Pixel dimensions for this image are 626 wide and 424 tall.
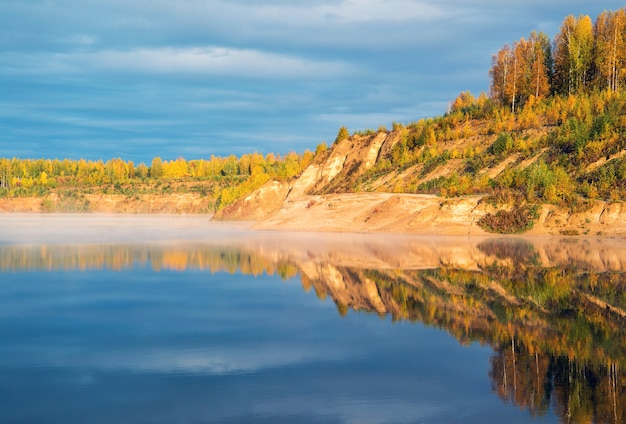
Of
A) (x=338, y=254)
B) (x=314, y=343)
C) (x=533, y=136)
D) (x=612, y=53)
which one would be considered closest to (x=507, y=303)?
(x=314, y=343)

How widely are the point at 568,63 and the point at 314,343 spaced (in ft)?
282

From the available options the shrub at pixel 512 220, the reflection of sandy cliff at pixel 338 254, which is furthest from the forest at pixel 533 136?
the reflection of sandy cliff at pixel 338 254

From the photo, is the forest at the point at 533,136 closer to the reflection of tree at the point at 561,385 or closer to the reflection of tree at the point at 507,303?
the reflection of tree at the point at 507,303

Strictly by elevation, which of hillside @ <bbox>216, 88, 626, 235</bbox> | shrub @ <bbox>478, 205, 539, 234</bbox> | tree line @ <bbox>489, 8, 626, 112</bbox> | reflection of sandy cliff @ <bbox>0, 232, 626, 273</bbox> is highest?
tree line @ <bbox>489, 8, 626, 112</bbox>

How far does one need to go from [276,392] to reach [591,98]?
78.2m

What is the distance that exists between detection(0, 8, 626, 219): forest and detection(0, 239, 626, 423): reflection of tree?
20.3 metres

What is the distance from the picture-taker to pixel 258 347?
16656 millimetres

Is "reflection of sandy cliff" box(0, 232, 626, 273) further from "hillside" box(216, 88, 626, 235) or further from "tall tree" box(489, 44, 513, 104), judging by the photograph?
"tall tree" box(489, 44, 513, 104)

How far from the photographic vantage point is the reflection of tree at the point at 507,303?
1295cm

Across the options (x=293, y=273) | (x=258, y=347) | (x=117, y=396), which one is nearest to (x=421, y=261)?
(x=293, y=273)

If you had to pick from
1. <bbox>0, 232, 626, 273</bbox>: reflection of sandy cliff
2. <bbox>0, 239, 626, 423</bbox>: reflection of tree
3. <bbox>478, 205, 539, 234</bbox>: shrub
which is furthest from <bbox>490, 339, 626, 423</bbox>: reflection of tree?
<bbox>478, 205, 539, 234</bbox>: shrub

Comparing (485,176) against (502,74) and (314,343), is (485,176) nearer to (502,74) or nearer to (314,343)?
(502,74)

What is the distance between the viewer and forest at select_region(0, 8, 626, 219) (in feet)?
206

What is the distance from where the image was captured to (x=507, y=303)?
73.9 feet
